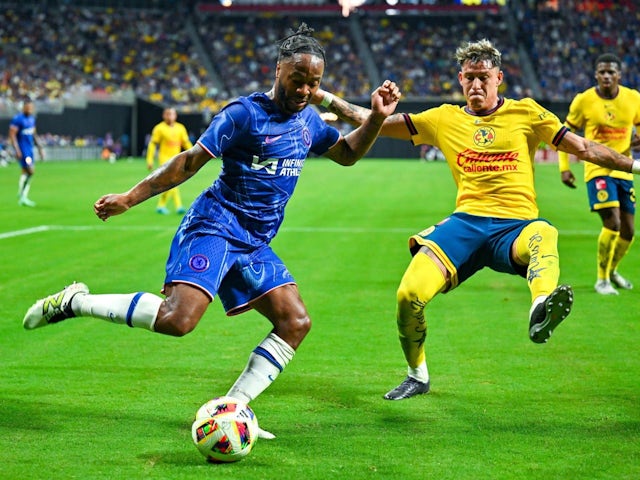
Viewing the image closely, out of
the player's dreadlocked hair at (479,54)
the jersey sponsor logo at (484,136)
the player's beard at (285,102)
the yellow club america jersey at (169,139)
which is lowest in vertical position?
the yellow club america jersey at (169,139)

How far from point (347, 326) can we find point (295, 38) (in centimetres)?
417

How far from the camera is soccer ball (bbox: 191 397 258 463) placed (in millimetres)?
5062

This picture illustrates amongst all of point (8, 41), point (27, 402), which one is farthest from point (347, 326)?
point (8, 41)

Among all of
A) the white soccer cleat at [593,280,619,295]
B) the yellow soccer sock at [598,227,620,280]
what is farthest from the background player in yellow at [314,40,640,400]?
the white soccer cleat at [593,280,619,295]

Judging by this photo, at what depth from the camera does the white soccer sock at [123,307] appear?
5578mm

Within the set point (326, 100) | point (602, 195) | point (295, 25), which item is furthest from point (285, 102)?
point (295, 25)

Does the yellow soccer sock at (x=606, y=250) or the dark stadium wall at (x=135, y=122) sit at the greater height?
the yellow soccer sock at (x=606, y=250)

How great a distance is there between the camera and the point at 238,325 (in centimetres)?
941

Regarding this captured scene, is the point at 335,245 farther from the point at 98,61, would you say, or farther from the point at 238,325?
the point at 98,61

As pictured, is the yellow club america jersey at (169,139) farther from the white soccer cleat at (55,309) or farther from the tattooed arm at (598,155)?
the white soccer cleat at (55,309)

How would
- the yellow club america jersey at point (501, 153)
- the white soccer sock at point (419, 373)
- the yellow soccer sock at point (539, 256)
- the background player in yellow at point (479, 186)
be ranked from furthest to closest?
1. the yellow club america jersey at point (501, 153)
2. the white soccer sock at point (419, 373)
3. the background player in yellow at point (479, 186)
4. the yellow soccer sock at point (539, 256)

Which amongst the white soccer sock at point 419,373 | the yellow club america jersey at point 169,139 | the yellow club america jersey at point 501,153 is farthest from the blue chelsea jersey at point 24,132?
the white soccer sock at point 419,373

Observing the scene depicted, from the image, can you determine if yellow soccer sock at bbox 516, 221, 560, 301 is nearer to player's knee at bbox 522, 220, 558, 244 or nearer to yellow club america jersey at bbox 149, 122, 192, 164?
player's knee at bbox 522, 220, 558, 244

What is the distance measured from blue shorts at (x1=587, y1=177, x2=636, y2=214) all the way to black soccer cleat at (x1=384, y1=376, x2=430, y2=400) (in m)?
5.30
